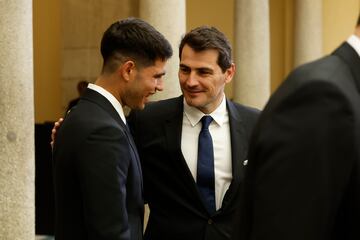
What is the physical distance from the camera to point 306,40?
51.1ft

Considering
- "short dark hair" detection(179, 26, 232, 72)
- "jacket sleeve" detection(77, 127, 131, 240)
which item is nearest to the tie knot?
"short dark hair" detection(179, 26, 232, 72)

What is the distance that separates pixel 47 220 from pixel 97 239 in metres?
6.81

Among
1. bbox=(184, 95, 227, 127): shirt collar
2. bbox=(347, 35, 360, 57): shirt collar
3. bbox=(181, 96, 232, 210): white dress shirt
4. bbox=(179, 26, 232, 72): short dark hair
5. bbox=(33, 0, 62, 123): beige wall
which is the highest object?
bbox=(347, 35, 360, 57): shirt collar

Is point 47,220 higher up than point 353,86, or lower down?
lower down

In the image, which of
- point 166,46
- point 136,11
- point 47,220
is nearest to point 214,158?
point 166,46

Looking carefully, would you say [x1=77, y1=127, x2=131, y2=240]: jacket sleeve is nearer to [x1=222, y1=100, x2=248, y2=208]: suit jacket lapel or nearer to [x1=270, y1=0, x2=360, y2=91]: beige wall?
[x1=222, y1=100, x2=248, y2=208]: suit jacket lapel

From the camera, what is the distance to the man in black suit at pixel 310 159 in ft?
7.14

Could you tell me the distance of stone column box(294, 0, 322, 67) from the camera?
15.5m

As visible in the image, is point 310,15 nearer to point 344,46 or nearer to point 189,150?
point 189,150

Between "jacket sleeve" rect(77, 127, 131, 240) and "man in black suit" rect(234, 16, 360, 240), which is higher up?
"man in black suit" rect(234, 16, 360, 240)

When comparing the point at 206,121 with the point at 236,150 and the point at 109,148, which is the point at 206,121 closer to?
the point at 236,150

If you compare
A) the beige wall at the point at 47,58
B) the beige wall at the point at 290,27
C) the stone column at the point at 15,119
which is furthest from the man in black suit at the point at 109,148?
the beige wall at the point at 290,27

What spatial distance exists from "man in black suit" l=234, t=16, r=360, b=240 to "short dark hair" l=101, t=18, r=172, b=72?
3.92 feet

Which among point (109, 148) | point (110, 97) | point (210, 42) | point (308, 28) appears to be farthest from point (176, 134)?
point (308, 28)
